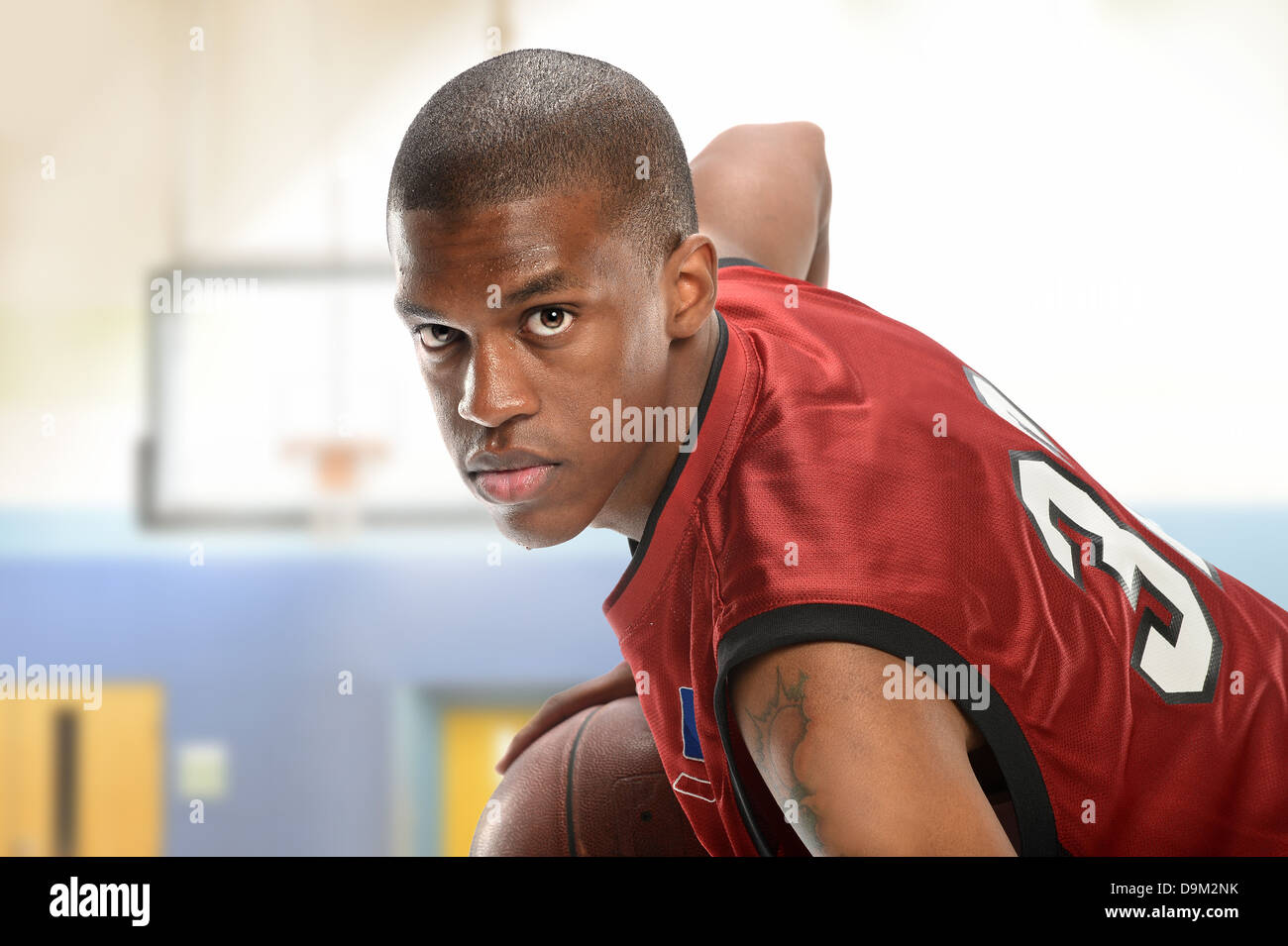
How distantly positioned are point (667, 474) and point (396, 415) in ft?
8.68

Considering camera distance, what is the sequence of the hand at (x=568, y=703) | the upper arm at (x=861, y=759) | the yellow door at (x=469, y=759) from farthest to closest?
the yellow door at (x=469, y=759), the hand at (x=568, y=703), the upper arm at (x=861, y=759)

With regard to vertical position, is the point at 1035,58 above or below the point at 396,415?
above

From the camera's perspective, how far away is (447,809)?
2.70 metres

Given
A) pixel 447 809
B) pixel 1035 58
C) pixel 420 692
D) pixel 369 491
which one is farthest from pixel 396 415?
pixel 1035 58

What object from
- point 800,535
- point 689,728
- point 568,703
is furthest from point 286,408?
point 800,535

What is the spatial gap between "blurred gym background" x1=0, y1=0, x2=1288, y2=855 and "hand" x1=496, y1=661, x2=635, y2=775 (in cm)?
154

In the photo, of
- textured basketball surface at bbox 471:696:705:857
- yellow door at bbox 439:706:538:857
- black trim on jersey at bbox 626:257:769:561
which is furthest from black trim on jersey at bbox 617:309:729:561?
yellow door at bbox 439:706:538:857

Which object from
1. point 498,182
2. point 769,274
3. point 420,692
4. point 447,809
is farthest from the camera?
point 420,692

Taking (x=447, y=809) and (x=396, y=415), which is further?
(x=396, y=415)

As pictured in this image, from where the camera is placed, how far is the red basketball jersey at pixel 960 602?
64cm

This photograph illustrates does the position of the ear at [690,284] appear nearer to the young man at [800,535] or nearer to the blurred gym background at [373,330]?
the young man at [800,535]

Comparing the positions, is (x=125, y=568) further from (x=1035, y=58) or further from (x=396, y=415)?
(x=1035, y=58)

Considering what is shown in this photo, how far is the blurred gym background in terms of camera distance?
9.31ft

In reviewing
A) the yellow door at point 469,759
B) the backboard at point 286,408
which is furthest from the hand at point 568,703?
the backboard at point 286,408
